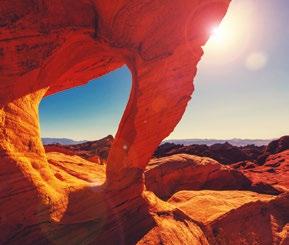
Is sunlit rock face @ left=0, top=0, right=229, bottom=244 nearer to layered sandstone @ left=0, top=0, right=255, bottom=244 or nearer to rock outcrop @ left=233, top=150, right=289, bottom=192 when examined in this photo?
layered sandstone @ left=0, top=0, right=255, bottom=244

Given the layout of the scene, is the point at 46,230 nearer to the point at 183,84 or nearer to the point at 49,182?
the point at 49,182

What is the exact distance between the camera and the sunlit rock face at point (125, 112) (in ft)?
18.7

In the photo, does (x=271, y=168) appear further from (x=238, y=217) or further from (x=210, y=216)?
(x=210, y=216)

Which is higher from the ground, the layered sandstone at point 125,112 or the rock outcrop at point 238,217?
the layered sandstone at point 125,112

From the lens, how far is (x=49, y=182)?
6.38 meters

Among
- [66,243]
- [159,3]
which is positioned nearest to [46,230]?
[66,243]

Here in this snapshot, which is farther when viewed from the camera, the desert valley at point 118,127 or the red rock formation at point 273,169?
the red rock formation at point 273,169

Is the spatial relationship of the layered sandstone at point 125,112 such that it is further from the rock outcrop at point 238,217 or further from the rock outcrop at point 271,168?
the rock outcrop at point 271,168

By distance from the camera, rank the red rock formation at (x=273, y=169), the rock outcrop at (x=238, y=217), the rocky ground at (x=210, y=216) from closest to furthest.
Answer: the rocky ground at (x=210, y=216) → the rock outcrop at (x=238, y=217) → the red rock formation at (x=273, y=169)

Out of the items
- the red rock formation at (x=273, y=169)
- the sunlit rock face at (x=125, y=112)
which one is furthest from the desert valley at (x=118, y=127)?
the red rock formation at (x=273, y=169)

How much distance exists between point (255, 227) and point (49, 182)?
6.13m

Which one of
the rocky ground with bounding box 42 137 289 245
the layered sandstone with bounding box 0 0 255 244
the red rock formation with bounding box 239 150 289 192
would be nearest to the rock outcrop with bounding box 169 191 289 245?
the rocky ground with bounding box 42 137 289 245

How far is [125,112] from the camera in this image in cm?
759

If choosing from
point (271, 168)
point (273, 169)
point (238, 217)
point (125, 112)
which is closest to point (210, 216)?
point (238, 217)
